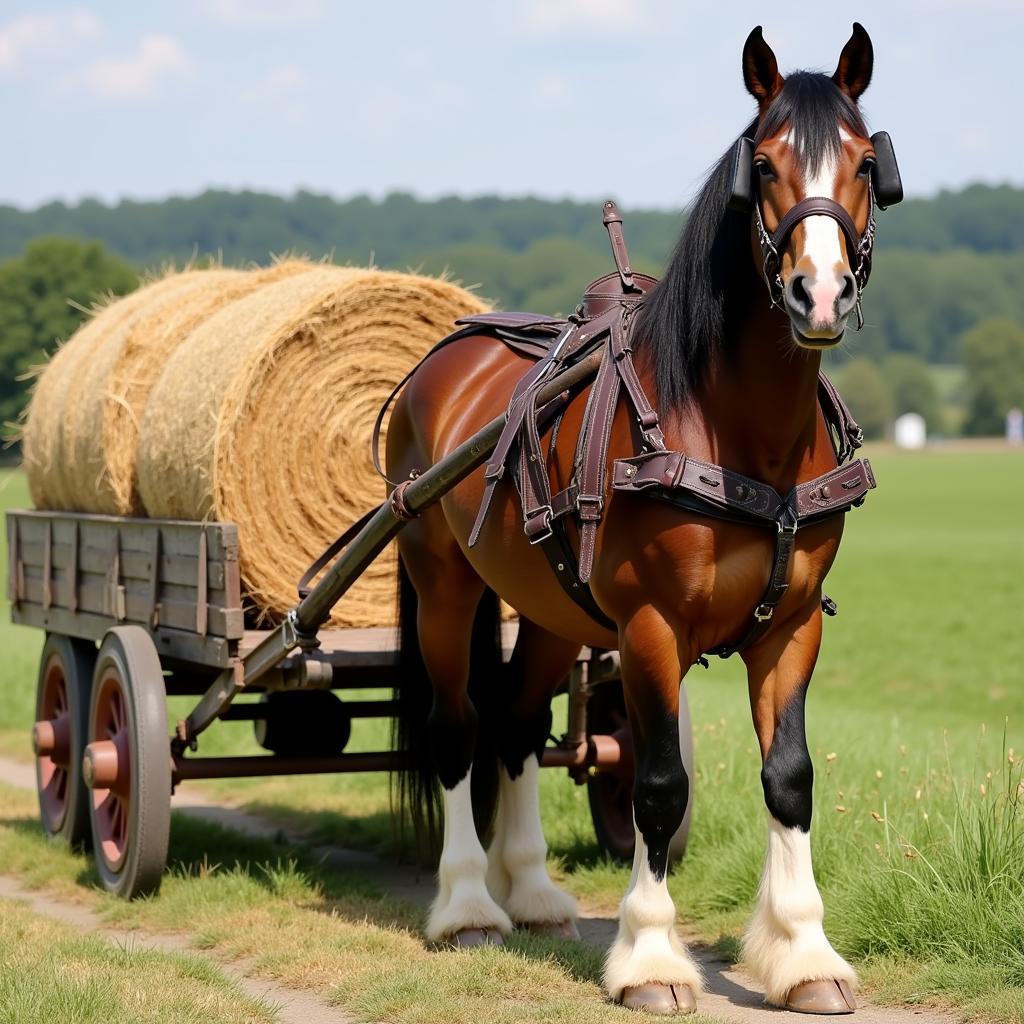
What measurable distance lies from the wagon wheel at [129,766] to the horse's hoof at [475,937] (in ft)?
4.39

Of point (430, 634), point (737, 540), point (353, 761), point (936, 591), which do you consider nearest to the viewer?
point (737, 540)

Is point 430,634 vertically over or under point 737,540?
under

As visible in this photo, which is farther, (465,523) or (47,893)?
(47,893)

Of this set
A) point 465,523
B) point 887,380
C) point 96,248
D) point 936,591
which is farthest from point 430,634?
point 887,380

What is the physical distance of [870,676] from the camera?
14.9 meters

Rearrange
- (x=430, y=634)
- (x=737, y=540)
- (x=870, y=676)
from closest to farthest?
1. (x=737, y=540)
2. (x=430, y=634)
3. (x=870, y=676)

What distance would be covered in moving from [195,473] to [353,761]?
1.33 metres

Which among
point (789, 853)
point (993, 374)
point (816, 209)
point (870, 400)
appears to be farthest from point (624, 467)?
point (870, 400)

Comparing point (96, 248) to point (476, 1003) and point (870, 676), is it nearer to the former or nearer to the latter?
point (870, 676)

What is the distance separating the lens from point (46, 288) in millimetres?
77875

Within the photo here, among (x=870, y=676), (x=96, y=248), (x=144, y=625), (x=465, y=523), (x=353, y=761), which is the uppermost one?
(x=96, y=248)

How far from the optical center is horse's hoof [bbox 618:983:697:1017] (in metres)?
4.24

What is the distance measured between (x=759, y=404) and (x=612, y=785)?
2849mm

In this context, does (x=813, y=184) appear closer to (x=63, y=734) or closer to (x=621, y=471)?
(x=621, y=471)
